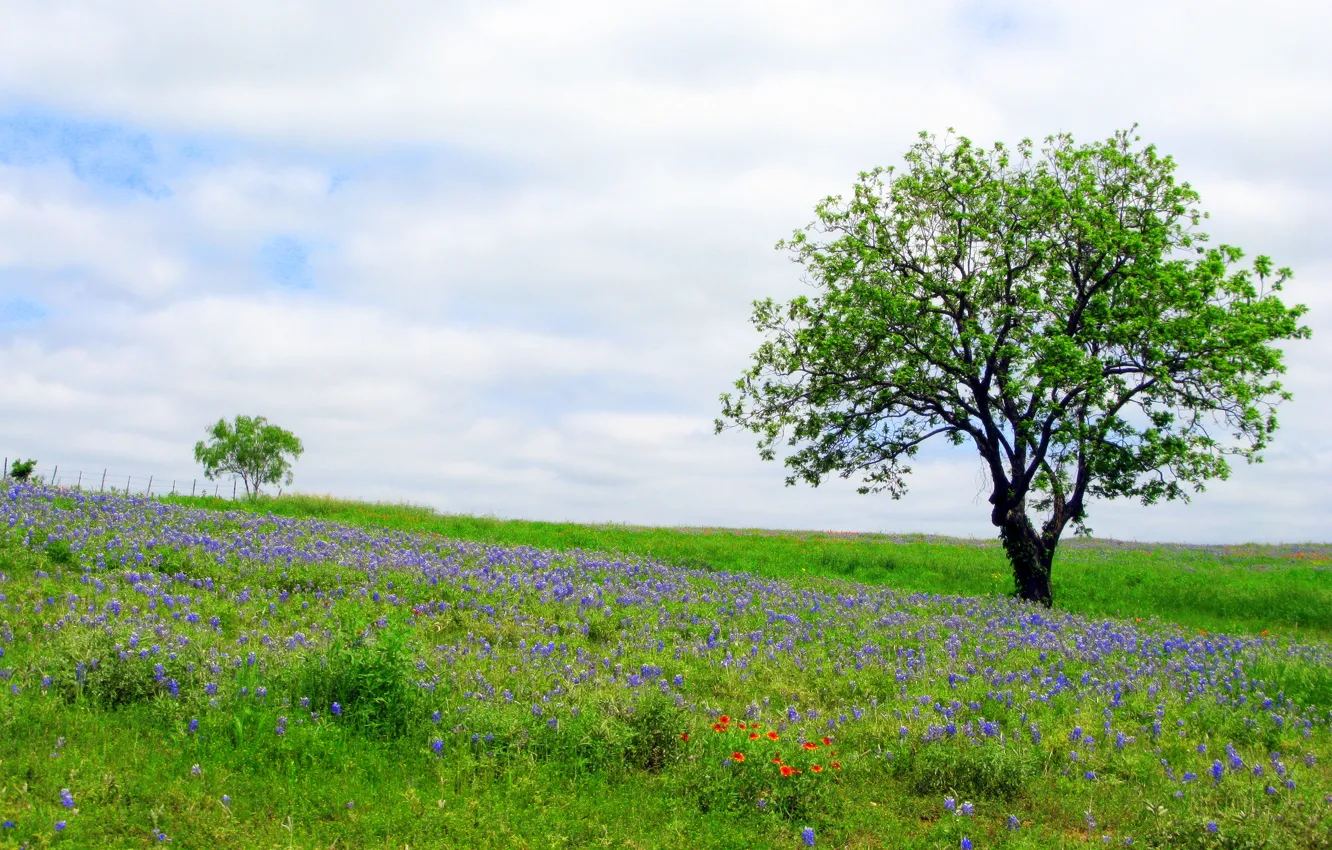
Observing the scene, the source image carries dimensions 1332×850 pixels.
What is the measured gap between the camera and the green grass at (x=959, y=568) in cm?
2456

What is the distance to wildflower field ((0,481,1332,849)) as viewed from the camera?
22.2 ft

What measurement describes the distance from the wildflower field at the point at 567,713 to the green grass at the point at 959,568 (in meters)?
8.59

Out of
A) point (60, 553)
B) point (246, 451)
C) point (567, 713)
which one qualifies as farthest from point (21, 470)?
point (246, 451)

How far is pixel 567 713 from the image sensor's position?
867 centimetres

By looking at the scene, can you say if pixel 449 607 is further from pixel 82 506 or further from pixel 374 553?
pixel 82 506

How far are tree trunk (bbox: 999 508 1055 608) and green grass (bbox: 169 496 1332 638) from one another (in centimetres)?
129

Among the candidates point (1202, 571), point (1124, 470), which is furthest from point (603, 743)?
point (1202, 571)

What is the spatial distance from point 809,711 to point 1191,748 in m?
4.51

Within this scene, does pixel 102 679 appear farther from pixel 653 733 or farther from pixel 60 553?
pixel 60 553

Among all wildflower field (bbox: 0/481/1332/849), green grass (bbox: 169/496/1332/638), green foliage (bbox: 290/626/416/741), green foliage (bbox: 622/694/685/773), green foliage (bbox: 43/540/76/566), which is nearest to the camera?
wildflower field (bbox: 0/481/1332/849)

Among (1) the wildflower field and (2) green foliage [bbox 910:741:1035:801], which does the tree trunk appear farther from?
(2) green foliage [bbox 910:741:1035:801]

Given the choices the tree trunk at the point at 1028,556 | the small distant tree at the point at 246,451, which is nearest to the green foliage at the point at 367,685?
the tree trunk at the point at 1028,556

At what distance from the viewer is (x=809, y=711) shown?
10.1m

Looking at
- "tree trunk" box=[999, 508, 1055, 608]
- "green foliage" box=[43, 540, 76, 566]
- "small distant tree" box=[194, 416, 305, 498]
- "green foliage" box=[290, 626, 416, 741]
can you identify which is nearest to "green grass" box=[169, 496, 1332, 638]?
"tree trunk" box=[999, 508, 1055, 608]
